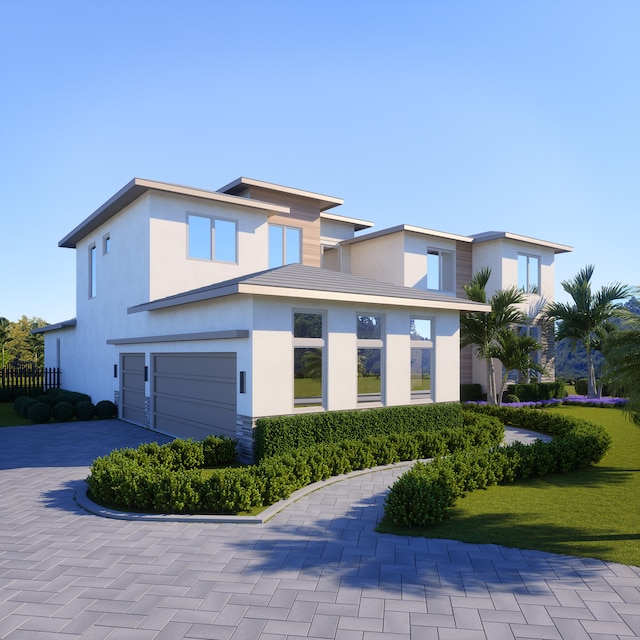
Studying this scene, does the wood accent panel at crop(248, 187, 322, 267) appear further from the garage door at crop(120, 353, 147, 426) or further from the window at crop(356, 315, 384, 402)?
the window at crop(356, 315, 384, 402)

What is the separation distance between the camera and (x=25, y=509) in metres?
8.17

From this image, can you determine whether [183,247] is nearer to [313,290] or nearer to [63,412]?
[313,290]

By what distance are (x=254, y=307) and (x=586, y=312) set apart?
2047cm

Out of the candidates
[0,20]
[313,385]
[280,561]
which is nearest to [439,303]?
A: [313,385]

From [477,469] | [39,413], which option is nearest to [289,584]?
[477,469]

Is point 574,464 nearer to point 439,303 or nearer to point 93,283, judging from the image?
point 439,303

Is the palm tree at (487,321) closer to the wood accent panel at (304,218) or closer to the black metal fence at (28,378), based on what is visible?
the wood accent panel at (304,218)

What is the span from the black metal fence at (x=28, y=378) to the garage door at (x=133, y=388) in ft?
33.4

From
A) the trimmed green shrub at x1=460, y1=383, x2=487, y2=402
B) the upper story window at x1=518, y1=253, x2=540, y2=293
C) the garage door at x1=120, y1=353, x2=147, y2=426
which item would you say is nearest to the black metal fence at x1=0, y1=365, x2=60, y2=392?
the garage door at x1=120, y1=353, x2=147, y2=426

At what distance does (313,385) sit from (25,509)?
6.11 m

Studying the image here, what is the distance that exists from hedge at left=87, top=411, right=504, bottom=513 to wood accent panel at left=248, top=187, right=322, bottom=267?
10.6 meters

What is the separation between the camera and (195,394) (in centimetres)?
1343

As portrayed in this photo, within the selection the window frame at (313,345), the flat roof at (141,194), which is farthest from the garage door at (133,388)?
the window frame at (313,345)

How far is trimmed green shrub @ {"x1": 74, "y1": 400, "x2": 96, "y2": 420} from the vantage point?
18.2m
